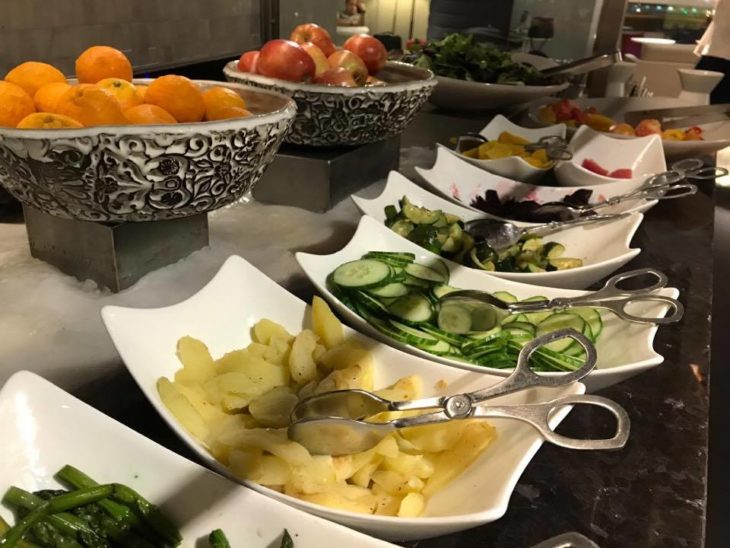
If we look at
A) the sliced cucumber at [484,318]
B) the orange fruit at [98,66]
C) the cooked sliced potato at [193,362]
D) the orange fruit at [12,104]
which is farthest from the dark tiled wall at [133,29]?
the sliced cucumber at [484,318]

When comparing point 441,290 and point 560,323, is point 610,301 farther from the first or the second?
point 441,290

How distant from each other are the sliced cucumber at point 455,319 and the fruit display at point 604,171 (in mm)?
795

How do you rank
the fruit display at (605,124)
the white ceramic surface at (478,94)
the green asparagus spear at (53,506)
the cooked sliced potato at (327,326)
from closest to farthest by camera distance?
1. the green asparagus spear at (53,506)
2. the cooked sliced potato at (327,326)
3. the fruit display at (605,124)
4. the white ceramic surface at (478,94)

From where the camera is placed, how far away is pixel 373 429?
0.56 metres

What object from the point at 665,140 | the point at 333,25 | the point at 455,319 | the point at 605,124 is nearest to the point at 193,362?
the point at 455,319

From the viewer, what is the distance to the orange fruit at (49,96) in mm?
814

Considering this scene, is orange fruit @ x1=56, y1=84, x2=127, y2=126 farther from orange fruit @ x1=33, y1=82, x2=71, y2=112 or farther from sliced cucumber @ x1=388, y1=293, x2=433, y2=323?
sliced cucumber @ x1=388, y1=293, x2=433, y2=323

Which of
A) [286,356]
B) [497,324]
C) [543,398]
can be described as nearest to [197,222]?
[286,356]

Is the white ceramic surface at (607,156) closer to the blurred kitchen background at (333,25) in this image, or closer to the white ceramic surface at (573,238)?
the white ceramic surface at (573,238)

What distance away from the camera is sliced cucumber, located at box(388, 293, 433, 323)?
0.76 metres

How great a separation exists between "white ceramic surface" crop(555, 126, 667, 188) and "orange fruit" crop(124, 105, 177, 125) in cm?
89

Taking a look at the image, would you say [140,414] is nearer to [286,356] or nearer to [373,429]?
[286,356]

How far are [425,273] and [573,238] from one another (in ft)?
1.18

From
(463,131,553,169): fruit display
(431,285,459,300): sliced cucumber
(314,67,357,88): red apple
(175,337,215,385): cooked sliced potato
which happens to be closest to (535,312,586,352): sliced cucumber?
(431,285,459,300): sliced cucumber
